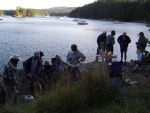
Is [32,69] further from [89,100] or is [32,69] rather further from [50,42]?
[50,42]

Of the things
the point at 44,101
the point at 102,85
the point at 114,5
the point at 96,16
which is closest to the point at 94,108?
the point at 102,85

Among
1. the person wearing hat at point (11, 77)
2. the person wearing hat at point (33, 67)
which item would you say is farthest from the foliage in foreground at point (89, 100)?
the person wearing hat at point (33, 67)

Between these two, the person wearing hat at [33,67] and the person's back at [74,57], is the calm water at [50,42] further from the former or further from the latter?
the person wearing hat at [33,67]

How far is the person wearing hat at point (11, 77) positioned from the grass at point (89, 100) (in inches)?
51.6

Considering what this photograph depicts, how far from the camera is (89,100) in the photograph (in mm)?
5742

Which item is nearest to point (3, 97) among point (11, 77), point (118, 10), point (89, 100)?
point (11, 77)

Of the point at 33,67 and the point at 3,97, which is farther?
the point at 33,67

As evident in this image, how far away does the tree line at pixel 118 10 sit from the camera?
120450 mm

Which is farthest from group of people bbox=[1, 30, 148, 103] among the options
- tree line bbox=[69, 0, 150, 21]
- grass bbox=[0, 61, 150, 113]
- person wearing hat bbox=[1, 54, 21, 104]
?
tree line bbox=[69, 0, 150, 21]

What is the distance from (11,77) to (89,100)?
2.26m

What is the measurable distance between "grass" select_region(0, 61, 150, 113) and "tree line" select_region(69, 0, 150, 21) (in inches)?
4001

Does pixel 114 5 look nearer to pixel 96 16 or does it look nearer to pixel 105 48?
pixel 96 16

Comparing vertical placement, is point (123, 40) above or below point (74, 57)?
above

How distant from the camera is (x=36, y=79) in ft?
28.2
